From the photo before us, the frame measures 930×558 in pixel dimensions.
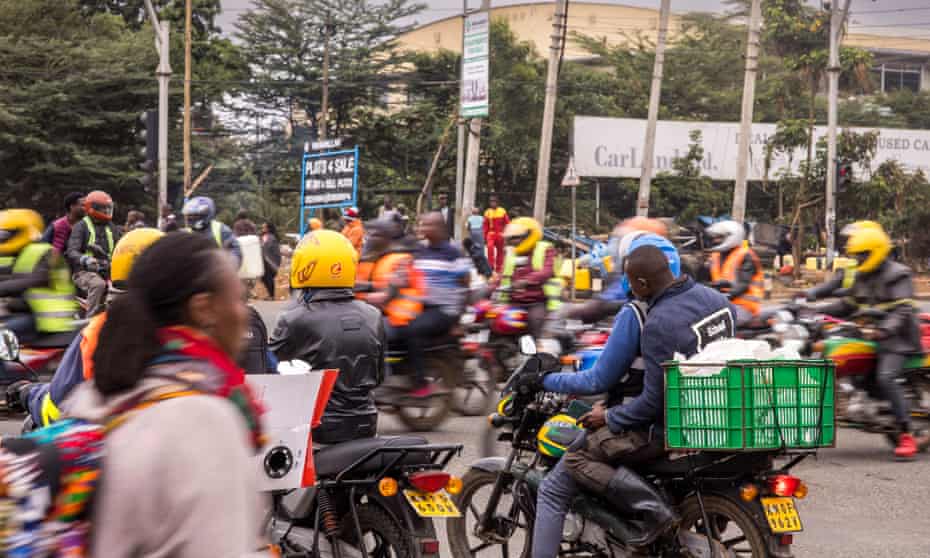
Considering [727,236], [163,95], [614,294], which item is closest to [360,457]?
[614,294]

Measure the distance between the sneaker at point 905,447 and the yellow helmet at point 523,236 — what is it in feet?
13.1

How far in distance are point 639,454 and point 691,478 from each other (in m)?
0.24

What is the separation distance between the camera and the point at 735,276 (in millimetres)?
11688

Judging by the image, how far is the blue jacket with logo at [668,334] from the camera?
17.5ft

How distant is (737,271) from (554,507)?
21.5ft

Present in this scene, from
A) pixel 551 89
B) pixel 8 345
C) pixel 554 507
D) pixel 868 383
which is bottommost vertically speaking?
pixel 868 383

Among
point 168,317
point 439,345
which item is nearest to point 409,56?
point 439,345

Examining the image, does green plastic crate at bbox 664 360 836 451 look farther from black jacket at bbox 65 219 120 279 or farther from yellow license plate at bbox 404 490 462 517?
black jacket at bbox 65 219 120 279

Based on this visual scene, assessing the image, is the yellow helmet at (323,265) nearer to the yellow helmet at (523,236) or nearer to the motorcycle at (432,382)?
the motorcycle at (432,382)

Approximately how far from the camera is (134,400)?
7.90 feet

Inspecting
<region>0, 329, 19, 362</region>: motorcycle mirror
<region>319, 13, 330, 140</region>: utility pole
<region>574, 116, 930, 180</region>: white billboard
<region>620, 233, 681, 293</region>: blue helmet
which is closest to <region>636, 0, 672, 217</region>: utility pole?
<region>574, 116, 930, 180</region>: white billboard

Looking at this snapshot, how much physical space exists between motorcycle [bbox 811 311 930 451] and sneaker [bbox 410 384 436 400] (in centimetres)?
303

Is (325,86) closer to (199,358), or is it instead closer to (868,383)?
(868,383)

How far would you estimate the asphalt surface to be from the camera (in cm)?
734
